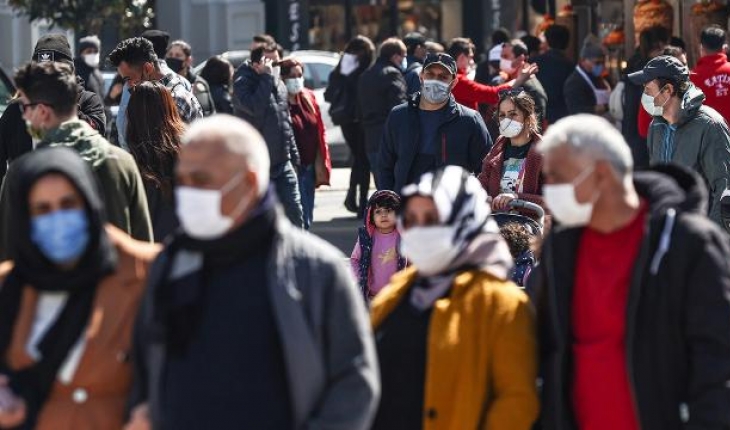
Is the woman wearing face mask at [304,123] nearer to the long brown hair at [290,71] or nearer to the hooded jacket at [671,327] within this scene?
the long brown hair at [290,71]

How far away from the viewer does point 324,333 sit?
4.91m

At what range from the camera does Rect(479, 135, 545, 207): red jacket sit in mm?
10141

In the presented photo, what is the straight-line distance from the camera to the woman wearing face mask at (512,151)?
10.3 m

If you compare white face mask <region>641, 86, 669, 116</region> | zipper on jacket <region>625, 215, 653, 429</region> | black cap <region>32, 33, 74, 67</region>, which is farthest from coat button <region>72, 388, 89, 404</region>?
black cap <region>32, 33, 74, 67</region>

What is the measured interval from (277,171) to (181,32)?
2174cm

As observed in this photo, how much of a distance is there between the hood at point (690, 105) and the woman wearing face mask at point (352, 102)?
23.6 feet

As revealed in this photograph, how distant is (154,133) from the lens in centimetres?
892

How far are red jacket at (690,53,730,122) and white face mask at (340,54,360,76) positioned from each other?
4860 millimetres

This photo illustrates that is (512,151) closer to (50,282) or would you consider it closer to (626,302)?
(626,302)

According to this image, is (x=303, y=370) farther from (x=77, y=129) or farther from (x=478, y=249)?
(x=77, y=129)

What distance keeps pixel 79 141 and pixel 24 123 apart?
2.51 meters

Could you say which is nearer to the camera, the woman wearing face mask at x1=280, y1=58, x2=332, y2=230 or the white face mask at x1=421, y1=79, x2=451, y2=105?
the white face mask at x1=421, y1=79, x2=451, y2=105

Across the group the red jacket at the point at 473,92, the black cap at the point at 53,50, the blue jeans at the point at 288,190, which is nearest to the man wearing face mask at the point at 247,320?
the black cap at the point at 53,50

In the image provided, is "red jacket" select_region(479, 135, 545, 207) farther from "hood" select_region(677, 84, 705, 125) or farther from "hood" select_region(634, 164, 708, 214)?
"hood" select_region(634, 164, 708, 214)
